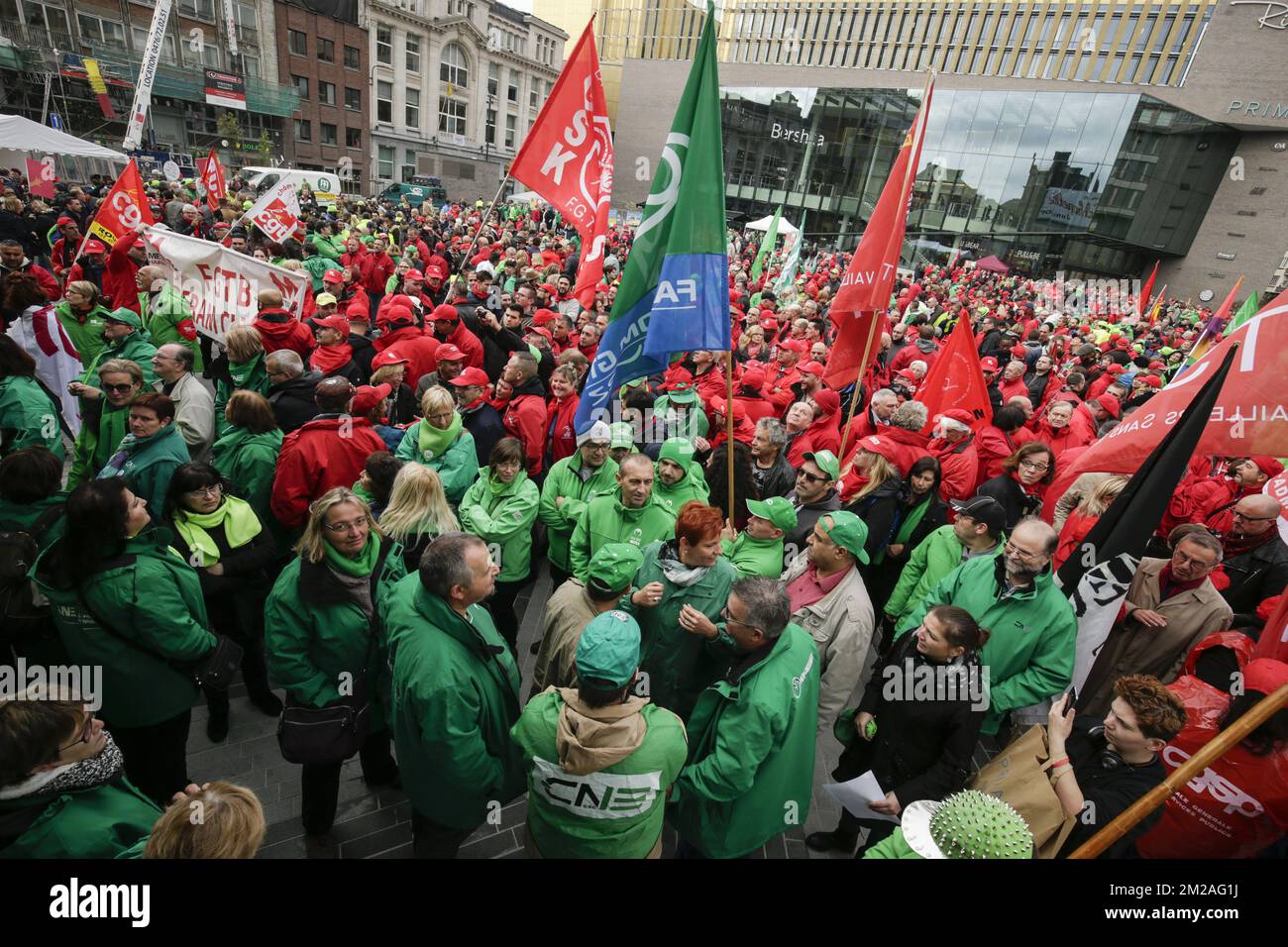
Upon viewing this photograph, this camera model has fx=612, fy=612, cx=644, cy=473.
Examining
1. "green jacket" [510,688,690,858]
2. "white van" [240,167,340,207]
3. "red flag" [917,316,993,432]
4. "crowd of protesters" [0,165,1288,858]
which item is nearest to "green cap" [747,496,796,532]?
"crowd of protesters" [0,165,1288,858]

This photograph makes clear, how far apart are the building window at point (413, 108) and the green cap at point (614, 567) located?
6267 centimetres

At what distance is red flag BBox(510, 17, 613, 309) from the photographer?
19.0 feet

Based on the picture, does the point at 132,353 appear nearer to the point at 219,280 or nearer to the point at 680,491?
the point at 219,280

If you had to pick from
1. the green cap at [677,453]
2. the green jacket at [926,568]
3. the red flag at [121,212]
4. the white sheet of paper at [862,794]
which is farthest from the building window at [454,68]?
the white sheet of paper at [862,794]

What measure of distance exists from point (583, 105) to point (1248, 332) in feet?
17.9

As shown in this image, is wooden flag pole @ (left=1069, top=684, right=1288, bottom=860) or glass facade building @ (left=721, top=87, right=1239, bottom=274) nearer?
wooden flag pole @ (left=1069, top=684, right=1288, bottom=860)

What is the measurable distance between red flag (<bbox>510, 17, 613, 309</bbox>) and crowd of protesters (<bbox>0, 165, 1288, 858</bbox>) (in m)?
1.94

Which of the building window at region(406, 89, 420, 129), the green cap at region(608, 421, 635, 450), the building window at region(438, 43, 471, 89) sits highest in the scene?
the building window at region(438, 43, 471, 89)

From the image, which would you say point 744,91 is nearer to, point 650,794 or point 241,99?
point 241,99

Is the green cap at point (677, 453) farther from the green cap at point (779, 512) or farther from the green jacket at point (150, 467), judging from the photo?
the green jacket at point (150, 467)

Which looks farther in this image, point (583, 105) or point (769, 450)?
point (583, 105)

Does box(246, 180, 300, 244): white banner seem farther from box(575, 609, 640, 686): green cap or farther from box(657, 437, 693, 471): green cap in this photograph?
box(575, 609, 640, 686): green cap
